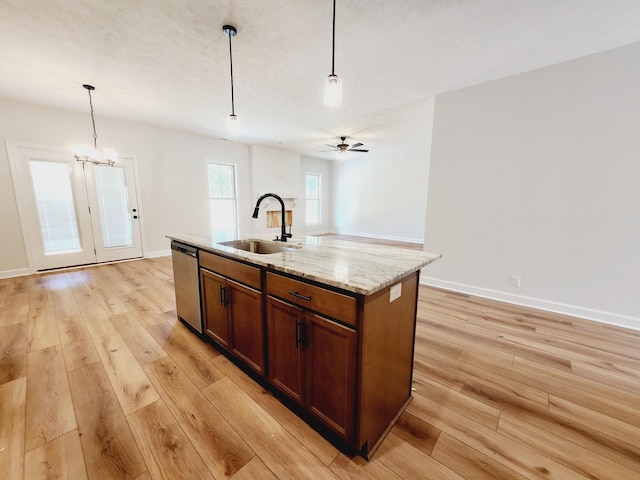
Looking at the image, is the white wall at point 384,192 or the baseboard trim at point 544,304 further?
the white wall at point 384,192

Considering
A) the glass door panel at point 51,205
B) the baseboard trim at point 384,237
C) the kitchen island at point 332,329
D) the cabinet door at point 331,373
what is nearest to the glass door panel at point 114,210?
the glass door panel at point 51,205

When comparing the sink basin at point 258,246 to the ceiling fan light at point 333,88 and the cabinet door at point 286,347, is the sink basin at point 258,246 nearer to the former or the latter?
the cabinet door at point 286,347

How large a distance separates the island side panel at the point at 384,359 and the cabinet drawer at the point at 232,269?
0.74 m

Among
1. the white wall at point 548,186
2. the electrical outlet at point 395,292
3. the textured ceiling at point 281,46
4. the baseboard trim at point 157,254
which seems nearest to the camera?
the electrical outlet at point 395,292

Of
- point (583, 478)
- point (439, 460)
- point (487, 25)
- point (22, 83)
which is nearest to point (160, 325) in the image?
point (439, 460)

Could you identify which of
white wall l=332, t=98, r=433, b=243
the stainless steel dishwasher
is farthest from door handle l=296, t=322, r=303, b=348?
white wall l=332, t=98, r=433, b=243

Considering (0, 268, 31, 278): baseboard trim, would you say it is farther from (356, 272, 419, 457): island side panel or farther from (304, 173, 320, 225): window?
(304, 173, 320, 225): window

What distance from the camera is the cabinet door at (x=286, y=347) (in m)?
1.39

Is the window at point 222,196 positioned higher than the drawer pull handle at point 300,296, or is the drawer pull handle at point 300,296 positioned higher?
the window at point 222,196

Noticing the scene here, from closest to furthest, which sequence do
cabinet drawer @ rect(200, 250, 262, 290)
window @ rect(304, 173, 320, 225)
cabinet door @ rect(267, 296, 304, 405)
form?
cabinet door @ rect(267, 296, 304, 405) < cabinet drawer @ rect(200, 250, 262, 290) < window @ rect(304, 173, 320, 225)

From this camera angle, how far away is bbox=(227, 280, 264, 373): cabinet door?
163cm

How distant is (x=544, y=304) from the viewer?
9.61 feet

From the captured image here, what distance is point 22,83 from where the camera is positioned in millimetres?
3246

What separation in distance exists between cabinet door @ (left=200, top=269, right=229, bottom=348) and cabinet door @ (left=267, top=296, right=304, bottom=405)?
538 mm
